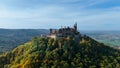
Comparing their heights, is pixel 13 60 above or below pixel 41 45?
below

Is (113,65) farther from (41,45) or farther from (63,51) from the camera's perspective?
(41,45)

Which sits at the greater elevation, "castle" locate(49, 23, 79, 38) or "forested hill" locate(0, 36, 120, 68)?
"castle" locate(49, 23, 79, 38)

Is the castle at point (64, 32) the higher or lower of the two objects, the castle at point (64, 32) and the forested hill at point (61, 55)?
the higher

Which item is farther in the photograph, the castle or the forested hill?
the castle

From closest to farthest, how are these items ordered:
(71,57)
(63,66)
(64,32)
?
(63,66), (71,57), (64,32)

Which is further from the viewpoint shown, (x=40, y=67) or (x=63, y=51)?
(x=63, y=51)

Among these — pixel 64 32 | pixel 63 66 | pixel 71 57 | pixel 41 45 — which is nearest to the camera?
pixel 63 66

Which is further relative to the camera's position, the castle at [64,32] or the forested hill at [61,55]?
the castle at [64,32]

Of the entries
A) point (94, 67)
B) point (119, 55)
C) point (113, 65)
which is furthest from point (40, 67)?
point (119, 55)
